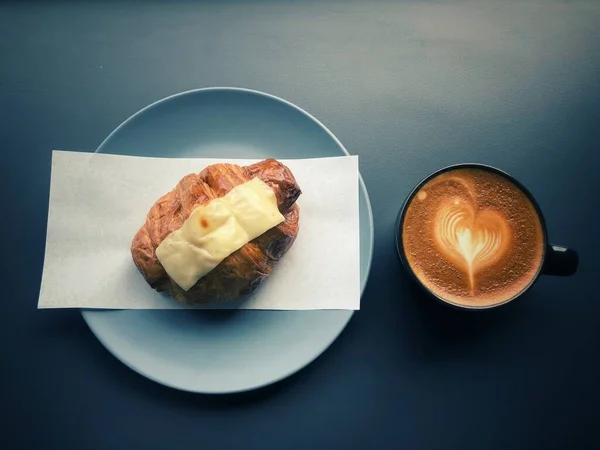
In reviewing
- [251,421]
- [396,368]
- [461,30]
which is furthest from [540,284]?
[251,421]

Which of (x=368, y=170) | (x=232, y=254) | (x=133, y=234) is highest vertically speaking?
(x=368, y=170)

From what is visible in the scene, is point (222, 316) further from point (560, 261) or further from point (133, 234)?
point (560, 261)

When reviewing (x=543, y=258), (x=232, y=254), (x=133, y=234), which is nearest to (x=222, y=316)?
(x=232, y=254)

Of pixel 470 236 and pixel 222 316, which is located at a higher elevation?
pixel 470 236

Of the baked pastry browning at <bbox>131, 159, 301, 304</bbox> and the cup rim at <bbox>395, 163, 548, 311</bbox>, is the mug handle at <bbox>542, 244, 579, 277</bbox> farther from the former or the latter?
the baked pastry browning at <bbox>131, 159, 301, 304</bbox>

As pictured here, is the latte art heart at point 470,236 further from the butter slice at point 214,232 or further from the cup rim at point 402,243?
the butter slice at point 214,232

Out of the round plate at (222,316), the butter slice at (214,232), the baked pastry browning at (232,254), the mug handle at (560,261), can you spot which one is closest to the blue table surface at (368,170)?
the round plate at (222,316)
